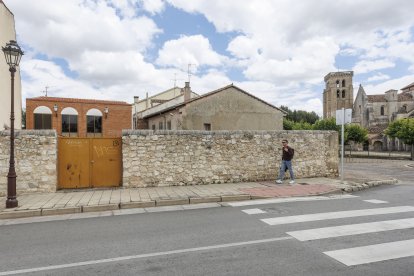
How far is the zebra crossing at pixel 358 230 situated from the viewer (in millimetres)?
4434

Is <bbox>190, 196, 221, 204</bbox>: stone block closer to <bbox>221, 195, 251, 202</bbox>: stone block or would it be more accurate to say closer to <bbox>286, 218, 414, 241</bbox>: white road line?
<bbox>221, 195, 251, 202</bbox>: stone block

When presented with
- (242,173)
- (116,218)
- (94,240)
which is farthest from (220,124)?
(94,240)

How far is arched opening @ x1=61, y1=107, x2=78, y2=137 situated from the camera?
3541 centimetres

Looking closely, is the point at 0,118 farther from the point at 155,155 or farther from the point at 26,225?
the point at 26,225

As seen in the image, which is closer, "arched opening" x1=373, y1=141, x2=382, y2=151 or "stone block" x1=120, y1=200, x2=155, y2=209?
"stone block" x1=120, y1=200, x2=155, y2=209

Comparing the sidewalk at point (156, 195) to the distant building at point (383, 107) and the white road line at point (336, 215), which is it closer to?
the white road line at point (336, 215)

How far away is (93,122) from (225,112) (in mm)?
18993

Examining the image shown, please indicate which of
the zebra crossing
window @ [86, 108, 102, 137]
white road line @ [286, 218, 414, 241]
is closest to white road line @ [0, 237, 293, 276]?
white road line @ [286, 218, 414, 241]

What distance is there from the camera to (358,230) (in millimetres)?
5691

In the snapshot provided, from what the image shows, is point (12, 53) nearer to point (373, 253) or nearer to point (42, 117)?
point (373, 253)

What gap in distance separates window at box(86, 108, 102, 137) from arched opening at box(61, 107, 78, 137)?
1299 mm

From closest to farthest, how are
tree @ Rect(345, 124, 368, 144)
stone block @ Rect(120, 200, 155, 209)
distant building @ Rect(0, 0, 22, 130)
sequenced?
stone block @ Rect(120, 200, 155, 209), distant building @ Rect(0, 0, 22, 130), tree @ Rect(345, 124, 368, 144)

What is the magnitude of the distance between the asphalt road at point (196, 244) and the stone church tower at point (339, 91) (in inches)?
2941

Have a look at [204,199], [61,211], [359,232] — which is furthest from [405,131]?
[61,211]
